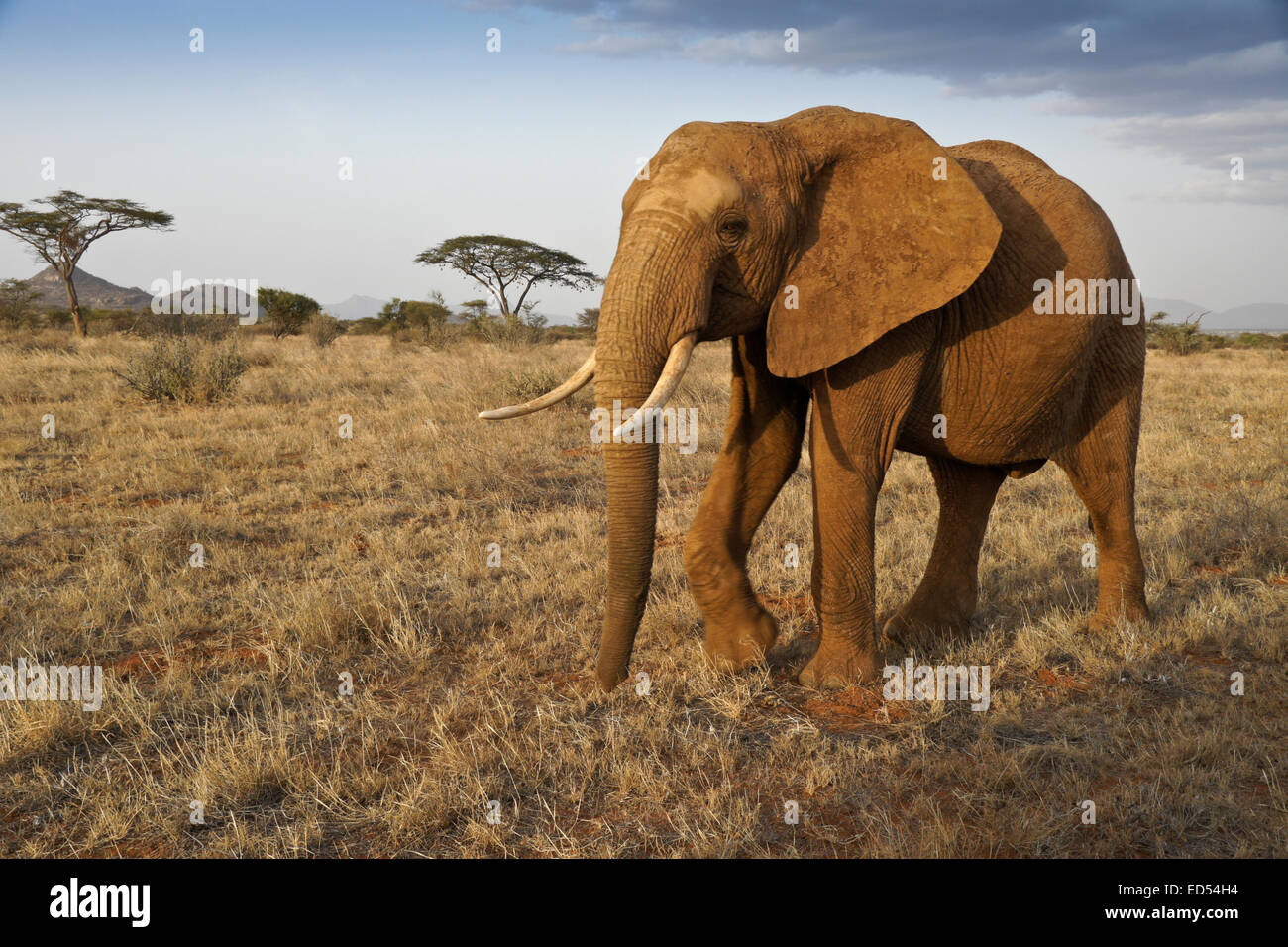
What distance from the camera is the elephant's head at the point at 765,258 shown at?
376 cm

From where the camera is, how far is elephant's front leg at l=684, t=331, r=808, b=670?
480 centimetres

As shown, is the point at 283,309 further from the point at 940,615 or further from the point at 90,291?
the point at 90,291

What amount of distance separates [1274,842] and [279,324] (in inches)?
1231

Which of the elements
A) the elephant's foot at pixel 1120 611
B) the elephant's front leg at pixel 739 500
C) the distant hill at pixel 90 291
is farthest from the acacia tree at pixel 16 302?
the distant hill at pixel 90 291

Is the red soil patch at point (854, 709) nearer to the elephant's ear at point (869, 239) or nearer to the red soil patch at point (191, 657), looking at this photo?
the elephant's ear at point (869, 239)

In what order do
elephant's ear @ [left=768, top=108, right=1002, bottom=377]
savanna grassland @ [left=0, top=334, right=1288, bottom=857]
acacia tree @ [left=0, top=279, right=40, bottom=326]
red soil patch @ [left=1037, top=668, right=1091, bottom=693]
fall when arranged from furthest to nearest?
acacia tree @ [left=0, top=279, right=40, bottom=326], red soil patch @ [left=1037, top=668, right=1091, bottom=693], elephant's ear @ [left=768, top=108, right=1002, bottom=377], savanna grassland @ [left=0, top=334, right=1288, bottom=857]

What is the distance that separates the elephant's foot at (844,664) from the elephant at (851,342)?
0.01 m

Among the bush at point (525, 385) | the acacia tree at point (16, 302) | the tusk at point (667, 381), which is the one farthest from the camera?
the acacia tree at point (16, 302)

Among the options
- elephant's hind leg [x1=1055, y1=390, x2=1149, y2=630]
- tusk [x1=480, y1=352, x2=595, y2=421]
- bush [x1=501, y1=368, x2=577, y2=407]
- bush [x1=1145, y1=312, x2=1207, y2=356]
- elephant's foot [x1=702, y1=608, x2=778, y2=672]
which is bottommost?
elephant's foot [x1=702, y1=608, x2=778, y2=672]

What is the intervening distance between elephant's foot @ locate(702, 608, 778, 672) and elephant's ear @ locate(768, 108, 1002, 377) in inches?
59.1

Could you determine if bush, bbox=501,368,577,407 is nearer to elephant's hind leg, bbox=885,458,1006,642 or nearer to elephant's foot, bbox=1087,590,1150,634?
elephant's hind leg, bbox=885,458,1006,642

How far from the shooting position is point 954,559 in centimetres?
547

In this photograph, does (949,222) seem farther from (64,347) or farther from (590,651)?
(64,347)

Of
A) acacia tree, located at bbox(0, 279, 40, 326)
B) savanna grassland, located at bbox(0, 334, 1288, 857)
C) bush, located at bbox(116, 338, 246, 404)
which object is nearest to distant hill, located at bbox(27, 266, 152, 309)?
A: acacia tree, located at bbox(0, 279, 40, 326)
